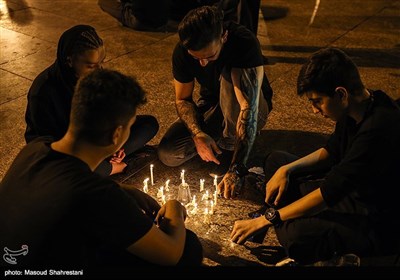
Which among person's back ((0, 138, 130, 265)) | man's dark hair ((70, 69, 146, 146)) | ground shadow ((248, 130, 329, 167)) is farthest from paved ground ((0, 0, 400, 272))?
man's dark hair ((70, 69, 146, 146))

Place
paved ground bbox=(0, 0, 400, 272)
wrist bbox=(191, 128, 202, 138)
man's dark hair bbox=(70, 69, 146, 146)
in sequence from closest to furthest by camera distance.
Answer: man's dark hair bbox=(70, 69, 146, 146), paved ground bbox=(0, 0, 400, 272), wrist bbox=(191, 128, 202, 138)

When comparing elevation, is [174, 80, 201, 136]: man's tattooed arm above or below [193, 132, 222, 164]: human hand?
above

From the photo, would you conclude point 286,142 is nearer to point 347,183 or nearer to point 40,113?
point 347,183

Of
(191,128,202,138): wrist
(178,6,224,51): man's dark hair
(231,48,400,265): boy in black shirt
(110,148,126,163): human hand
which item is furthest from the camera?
(191,128,202,138): wrist

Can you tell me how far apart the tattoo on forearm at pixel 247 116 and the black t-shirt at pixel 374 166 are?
1096 millimetres

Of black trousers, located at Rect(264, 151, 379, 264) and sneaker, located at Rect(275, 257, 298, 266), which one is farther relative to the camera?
sneaker, located at Rect(275, 257, 298, 266)

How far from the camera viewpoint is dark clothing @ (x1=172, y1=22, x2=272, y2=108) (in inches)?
138

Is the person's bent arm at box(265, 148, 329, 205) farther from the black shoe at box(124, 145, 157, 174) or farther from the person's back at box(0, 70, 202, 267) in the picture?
the black shoe at box(124, 145, 157, 174)

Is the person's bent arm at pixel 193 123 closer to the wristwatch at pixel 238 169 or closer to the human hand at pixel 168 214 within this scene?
the wristwatch at pixel 238 169

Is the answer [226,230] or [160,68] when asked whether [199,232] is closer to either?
[226,230]

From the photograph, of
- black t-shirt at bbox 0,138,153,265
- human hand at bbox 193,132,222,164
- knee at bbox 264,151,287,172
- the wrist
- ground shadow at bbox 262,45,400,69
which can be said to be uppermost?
black t-shirt at bbox 0,138,153,265

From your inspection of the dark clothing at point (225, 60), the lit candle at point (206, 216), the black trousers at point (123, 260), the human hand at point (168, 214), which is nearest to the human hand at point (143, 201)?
the human hand at point (168, 214)

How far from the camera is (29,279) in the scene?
5.49 ft

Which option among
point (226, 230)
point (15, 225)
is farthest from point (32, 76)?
point (15, 225)
